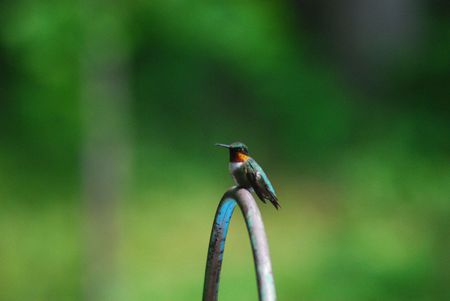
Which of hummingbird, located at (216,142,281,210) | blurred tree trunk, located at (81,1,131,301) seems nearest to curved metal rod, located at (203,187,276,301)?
hummingbird, located at (216,142,281,210)

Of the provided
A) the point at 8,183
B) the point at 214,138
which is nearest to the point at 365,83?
the point at 214,138

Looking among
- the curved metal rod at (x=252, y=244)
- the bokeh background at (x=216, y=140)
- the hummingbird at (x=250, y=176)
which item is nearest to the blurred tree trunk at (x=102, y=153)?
the bokeh background at (x=216, y=140)

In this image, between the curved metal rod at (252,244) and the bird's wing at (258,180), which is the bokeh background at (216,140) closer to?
the bird's wing at (258,180)

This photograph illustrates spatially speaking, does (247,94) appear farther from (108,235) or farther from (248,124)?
(108,235)

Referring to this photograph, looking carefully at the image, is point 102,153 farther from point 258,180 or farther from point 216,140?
point 258,180

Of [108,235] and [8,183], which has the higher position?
[8,183]

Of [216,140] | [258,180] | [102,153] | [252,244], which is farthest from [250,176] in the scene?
[216,140]
